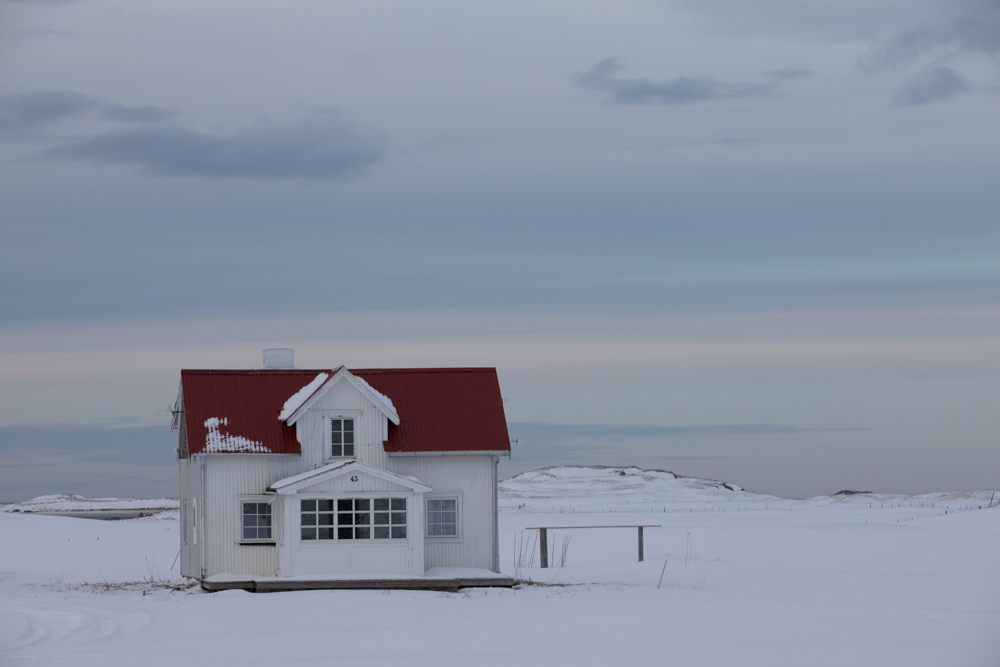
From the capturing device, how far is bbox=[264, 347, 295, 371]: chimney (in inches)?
1107

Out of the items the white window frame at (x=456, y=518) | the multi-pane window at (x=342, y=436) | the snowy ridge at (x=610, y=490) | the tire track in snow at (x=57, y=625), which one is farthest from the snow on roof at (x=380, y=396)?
the snowy ridge at (x=610, y=490)

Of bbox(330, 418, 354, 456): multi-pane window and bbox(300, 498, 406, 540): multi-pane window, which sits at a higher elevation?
bbox(330, 418, 354, 456): multi-pane window

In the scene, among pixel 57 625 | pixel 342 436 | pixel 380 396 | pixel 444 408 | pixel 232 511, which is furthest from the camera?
pixel 444 408

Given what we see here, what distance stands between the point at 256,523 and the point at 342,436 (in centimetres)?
271

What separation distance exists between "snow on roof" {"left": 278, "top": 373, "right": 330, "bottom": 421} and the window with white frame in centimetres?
206

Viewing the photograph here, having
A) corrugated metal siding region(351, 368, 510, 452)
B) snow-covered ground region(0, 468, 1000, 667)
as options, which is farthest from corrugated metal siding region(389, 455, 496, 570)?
snow-covered ground region(0, 468, 1000, 667)

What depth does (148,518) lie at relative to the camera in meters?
56.1

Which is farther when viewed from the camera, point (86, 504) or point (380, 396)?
point (86, 504)

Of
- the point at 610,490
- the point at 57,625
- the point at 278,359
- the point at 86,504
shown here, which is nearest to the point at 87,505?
the point at 86,504

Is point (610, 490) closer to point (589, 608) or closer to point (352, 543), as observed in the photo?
point (352, 543)

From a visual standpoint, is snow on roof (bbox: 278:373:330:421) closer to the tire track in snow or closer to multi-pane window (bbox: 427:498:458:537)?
multi-pane window (bbox: 427:498:458:537)

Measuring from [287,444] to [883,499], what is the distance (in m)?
44.0

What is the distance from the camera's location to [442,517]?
1039 inches

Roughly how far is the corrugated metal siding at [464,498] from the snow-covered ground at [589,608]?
4.32 feet
